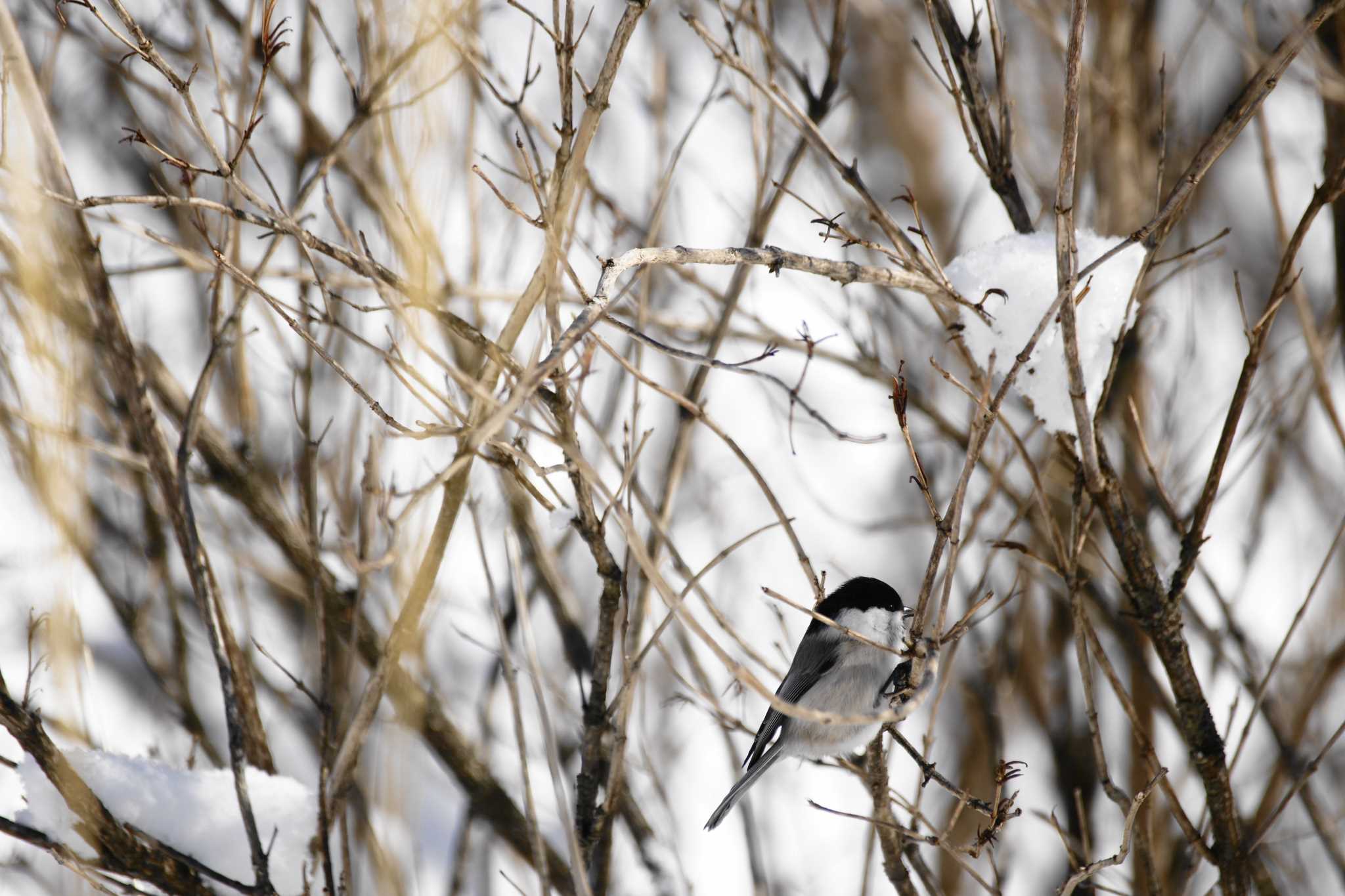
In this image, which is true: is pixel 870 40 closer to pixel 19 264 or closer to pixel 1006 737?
pixel 1006 737

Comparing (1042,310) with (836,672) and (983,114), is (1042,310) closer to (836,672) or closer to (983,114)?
(983,114)

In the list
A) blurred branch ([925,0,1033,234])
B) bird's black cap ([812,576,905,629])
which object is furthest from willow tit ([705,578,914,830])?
blurred branch ([925,0,1033,234])

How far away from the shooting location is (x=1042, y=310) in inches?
54.9

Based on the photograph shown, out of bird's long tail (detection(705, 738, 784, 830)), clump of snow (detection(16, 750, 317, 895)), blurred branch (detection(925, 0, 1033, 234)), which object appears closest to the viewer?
clump of snow (detection(16, 750, 317, 895))

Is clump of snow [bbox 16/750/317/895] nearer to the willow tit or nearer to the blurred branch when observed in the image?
the willow tit

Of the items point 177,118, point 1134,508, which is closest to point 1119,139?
point 1134,508

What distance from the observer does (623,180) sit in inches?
120

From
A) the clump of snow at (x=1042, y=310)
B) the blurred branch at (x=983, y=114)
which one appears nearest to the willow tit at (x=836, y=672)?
the clump of snow at (x=1042, y=310)

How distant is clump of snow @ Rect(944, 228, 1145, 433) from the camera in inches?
54.9

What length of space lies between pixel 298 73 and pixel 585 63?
2.66ft

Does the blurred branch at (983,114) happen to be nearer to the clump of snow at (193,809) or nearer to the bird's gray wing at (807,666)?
the bird's gray wing at (807,666)

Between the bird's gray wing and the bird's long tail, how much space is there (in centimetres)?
1

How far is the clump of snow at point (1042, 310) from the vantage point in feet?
4.57

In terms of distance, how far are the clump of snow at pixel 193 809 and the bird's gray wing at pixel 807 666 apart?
2.35ft
